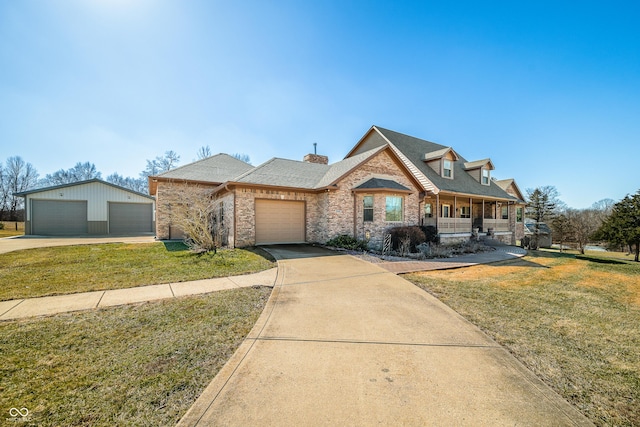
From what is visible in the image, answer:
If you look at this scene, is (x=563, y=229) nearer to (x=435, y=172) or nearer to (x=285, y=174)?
(x=435, y=172)

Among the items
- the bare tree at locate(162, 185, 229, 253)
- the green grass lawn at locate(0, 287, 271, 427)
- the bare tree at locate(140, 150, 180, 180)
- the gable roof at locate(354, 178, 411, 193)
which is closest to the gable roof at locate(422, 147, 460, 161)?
the gable roof at locate(354, 178, 411, 193)

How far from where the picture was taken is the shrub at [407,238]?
12.6 meters

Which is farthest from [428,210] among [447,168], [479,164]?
[479,164]

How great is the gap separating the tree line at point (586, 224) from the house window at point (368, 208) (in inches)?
549

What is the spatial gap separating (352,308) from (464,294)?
123 inches

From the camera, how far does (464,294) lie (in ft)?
20.2

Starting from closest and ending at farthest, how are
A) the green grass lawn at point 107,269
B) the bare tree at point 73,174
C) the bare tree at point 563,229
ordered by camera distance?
the green grass lawn at point 107,269, the bare tree at point 563,229, the bare tree at point 73,174

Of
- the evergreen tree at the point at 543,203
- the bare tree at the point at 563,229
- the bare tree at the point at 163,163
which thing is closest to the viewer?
the bare tree at the point at 563,229

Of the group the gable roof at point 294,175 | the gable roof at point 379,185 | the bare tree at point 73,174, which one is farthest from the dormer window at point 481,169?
the bare tree at point 73,174

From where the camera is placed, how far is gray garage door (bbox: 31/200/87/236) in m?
20.1

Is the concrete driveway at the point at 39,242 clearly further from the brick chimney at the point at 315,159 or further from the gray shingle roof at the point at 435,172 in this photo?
the gray shingle roof at the point at 435,172

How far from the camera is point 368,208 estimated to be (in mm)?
13867

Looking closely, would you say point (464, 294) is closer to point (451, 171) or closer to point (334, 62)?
point (334, 62)

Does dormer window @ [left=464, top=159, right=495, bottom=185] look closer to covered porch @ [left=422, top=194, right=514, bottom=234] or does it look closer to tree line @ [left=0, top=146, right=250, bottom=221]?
covered porch @ [left=422, top=194, right=514, bottom=234]
